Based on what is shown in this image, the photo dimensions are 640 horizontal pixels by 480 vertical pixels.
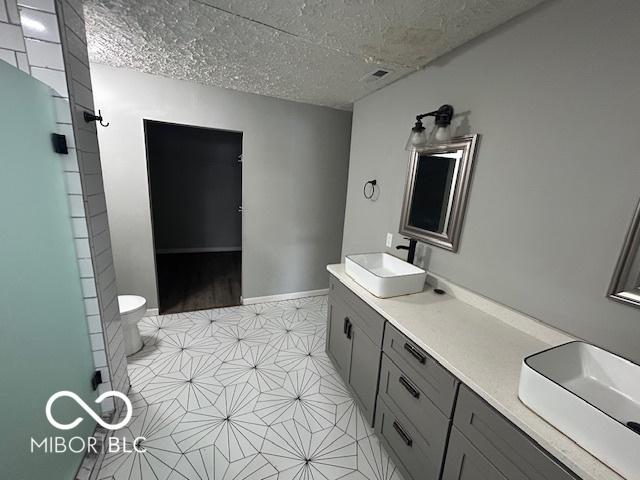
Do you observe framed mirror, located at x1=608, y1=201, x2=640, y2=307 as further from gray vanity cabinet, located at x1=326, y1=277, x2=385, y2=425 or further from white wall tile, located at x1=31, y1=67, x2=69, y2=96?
white wall tile, located at x1=31, y1=67, x2=69, y2=96

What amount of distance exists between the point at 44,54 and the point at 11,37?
0.38 feet

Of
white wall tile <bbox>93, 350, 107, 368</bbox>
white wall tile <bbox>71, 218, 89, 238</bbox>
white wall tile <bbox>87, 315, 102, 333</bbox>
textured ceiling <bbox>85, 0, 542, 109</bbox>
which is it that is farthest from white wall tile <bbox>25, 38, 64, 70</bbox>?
white wall tile <bbox>93, 350, 107, 368</bbox>

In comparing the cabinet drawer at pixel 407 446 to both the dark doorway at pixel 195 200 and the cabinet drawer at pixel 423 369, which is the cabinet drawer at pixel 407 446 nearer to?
the cabinet drawer at pixel 423 369

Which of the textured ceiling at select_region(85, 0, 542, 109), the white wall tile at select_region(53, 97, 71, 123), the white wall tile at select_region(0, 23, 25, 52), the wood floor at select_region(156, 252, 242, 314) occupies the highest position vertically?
the textured ceiling at select_region(85, 0, 542, 109)

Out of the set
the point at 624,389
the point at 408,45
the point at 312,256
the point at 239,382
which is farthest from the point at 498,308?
the point at 312,256

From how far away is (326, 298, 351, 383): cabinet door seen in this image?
1.81 m

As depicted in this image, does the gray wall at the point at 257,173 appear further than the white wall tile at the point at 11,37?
Yes

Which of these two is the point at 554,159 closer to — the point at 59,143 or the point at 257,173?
the point at 59,143

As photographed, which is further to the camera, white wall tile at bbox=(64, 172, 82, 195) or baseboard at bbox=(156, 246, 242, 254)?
baseboard at bbox=(156, 246, 242, 254)

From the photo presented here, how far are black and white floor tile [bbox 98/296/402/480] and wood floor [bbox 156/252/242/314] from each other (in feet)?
1.32

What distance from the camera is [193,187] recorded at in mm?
4762

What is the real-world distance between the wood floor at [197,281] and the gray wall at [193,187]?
1.22ft

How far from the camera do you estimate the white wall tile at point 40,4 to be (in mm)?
1044

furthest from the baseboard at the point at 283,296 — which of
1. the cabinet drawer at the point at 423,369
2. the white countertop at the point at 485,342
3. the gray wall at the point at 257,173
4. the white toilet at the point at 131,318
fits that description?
the cabinet drawer at the point at 423,369
